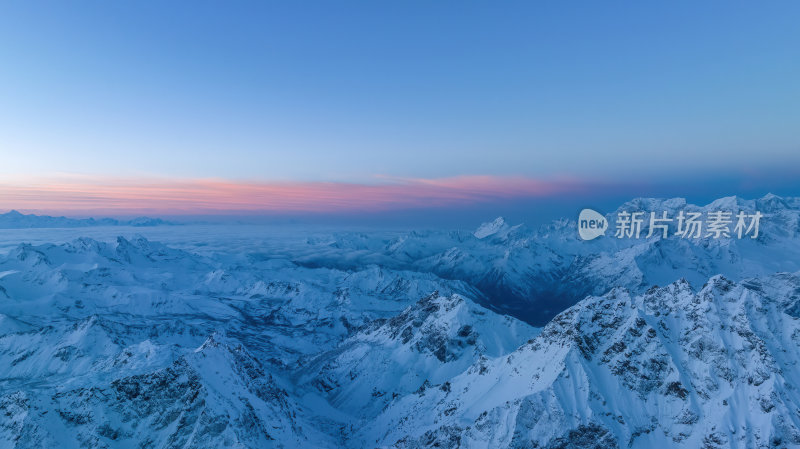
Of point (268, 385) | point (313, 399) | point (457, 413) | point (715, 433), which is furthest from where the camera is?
point (313, 399)

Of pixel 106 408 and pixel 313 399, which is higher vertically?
pixel 106 408

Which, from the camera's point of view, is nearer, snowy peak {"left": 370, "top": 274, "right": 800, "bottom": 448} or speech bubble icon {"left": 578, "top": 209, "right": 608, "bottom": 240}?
snowy peak {"left": 370, "top": 274, "right": 800, "bottom": 448}

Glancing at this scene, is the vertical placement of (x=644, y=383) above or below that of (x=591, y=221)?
below

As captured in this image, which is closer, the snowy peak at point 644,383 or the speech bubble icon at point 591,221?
the snowy peak at point 644,383

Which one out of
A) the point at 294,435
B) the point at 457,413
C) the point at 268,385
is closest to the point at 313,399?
the point at 268,385

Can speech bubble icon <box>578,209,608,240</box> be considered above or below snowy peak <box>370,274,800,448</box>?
above

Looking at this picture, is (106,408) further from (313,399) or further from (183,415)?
(313,399)

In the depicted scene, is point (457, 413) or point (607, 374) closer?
point (607, 374)

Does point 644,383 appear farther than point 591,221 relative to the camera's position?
No

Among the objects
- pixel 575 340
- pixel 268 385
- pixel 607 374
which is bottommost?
pixel 268 385

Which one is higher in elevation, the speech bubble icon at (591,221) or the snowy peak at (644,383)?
the speech bubble icon at (591,221)

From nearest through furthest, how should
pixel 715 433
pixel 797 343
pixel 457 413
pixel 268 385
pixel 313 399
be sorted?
pixel 715 433 < pixel 797 343 < pixel 457 413 < pixel 268 385 < pixel 313 399
